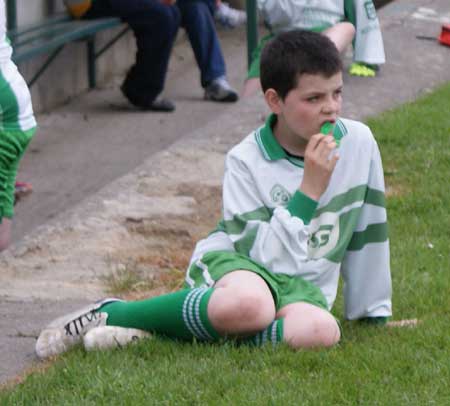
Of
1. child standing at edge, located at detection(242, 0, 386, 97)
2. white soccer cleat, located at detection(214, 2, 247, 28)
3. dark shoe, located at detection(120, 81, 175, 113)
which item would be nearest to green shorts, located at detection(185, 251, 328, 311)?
child standing at edge, located at detection(242, 0, 386, 97)

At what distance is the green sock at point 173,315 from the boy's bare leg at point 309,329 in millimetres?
221

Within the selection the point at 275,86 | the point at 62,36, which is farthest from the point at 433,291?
the point at 62,36

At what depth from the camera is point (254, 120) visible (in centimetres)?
745

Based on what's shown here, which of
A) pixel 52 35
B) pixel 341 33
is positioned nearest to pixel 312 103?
pixel 341 33

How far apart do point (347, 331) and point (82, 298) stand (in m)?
1.09

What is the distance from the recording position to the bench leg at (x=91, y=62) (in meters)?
9.66

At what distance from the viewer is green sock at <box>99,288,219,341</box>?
3.97m

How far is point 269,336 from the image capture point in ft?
13.1

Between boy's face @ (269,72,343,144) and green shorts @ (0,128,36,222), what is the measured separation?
115 centimetres

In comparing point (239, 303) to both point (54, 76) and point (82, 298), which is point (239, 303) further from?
point (54, 76)

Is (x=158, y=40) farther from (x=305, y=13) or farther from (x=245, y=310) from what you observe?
(x=245, y=310)

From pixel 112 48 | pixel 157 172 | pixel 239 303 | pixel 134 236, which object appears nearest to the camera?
pixel 239 303

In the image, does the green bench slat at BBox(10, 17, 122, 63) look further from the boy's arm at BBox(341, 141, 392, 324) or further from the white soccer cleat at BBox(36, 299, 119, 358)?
the boy's arm at BBox(341, 141, 392, 324)

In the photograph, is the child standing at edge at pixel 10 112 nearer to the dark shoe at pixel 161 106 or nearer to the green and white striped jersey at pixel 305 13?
the green and white striped jersey at pixel 305 13
